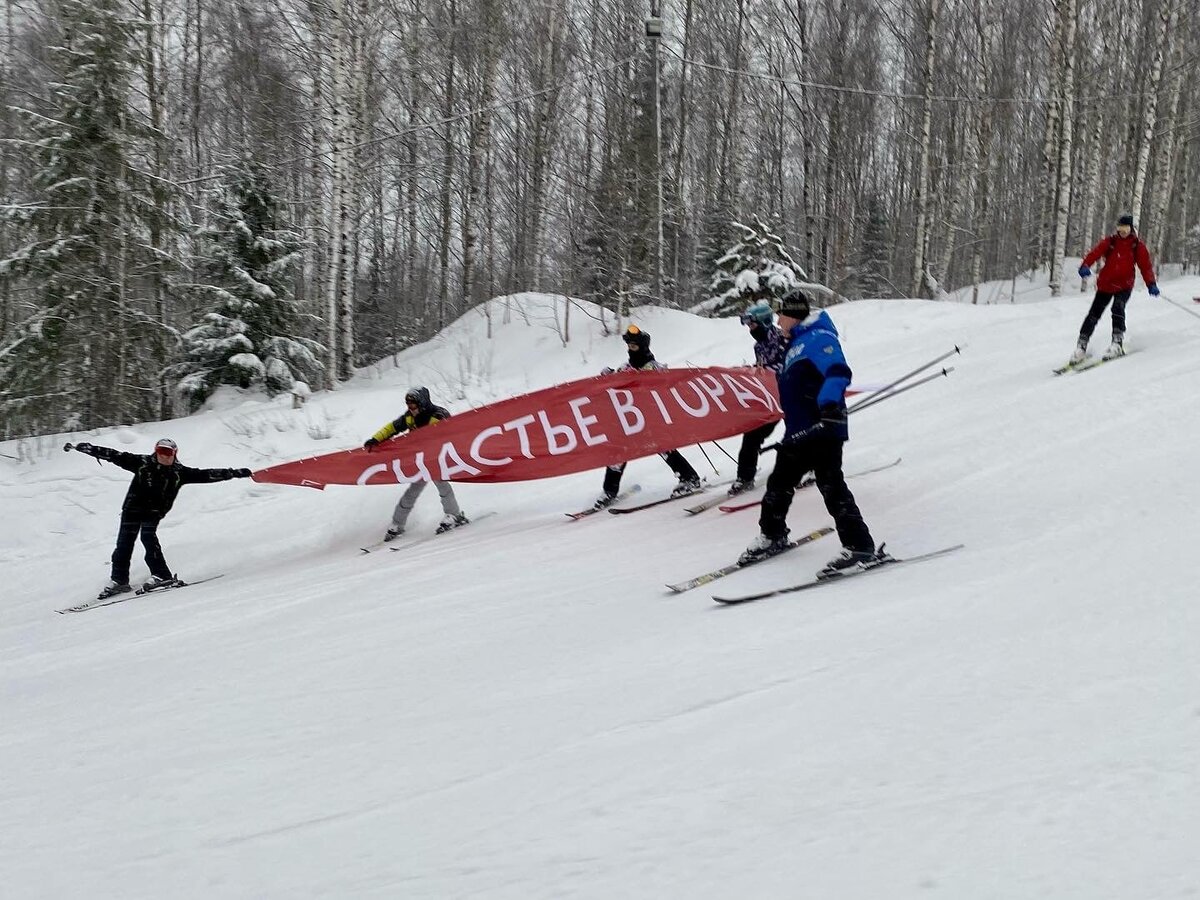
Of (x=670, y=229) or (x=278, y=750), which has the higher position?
(x=670, y=229)

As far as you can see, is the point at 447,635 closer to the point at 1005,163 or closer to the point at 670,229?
the point at 670,229

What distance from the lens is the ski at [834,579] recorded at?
5418 millimetres

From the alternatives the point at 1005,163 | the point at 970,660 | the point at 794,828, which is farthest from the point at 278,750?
the point at 1005,163

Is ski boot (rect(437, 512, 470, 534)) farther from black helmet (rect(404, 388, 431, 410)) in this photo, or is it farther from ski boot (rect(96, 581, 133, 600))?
ski boot (rect(96, 581, 133, 600))

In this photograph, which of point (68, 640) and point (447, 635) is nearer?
point (447, 635)

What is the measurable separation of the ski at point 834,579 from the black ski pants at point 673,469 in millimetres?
3692

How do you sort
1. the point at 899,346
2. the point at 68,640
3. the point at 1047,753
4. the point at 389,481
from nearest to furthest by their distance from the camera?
the point at 1047,753 → the point at 68,640 → the point at 389,481 → the point at 899,346

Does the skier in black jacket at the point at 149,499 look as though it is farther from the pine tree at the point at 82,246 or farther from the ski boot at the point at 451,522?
the pine tree at the point at 82,246

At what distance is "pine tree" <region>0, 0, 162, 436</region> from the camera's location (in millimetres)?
14609

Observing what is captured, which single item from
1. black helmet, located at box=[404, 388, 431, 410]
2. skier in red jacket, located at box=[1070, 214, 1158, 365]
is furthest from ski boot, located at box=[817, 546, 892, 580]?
skier in red jacket, located at box=[1070, 214, 1158, 365]

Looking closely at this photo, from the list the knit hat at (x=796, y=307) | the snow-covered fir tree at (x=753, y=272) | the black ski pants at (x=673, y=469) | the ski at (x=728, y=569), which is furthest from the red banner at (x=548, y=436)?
the snow-covered fir tree at (x=753, y=272)

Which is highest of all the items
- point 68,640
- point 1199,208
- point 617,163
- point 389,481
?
point 1199,208

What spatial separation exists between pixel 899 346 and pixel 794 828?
13273mm

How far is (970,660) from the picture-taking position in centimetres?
393
